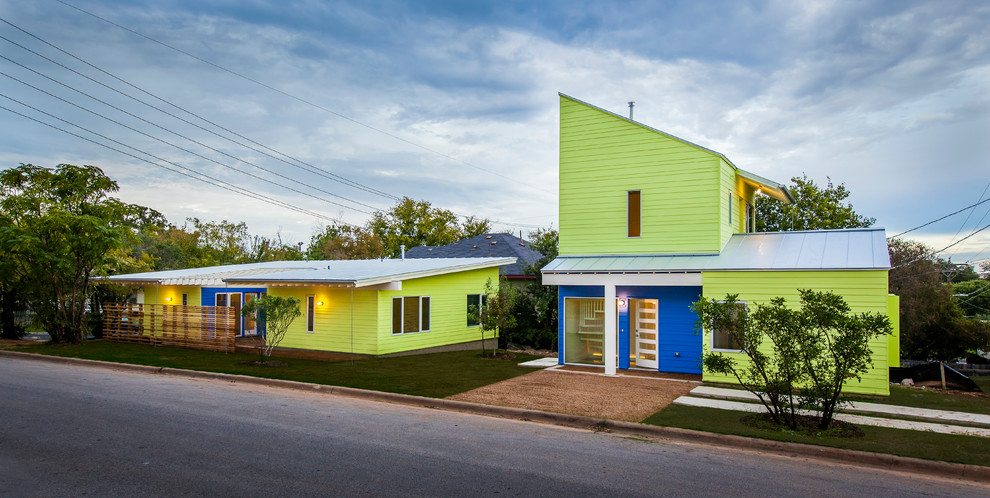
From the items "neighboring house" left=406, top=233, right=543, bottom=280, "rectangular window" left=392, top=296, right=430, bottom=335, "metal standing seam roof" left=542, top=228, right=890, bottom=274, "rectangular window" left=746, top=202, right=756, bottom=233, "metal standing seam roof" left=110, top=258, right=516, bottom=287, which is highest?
"rectangular window" left=746, top=202, right=756, bottom=233

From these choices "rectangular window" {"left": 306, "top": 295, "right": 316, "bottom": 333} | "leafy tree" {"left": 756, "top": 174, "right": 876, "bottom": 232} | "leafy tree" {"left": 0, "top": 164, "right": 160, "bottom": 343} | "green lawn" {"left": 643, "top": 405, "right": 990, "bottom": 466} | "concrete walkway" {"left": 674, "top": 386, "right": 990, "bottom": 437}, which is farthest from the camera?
"leafy tree" {"left": 756, "top": 174, "right": 876, "bottom": 232}

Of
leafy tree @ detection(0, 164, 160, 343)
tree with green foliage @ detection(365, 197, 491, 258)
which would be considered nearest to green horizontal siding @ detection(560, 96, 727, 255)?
leafy tree @ detection(0, 164, 160, 343)

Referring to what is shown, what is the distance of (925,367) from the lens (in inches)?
611

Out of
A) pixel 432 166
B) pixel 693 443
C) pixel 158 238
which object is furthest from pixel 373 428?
pixel 158 238

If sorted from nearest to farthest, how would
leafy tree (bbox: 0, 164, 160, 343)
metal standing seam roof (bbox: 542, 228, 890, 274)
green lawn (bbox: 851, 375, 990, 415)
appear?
green lawn (bbox: 851, 375, 990, 415) → metal standing seam roof (bbox: 542, 228, 890, 274) → leafy tree (bbox: 0, 164, 160, 343)

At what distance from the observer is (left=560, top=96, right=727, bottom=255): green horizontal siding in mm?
15680

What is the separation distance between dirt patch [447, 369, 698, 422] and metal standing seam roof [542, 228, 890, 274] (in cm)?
291

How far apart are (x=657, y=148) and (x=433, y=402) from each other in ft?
31.2

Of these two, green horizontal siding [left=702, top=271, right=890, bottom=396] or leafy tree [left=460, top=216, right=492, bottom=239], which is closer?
green horizontal siding [left=702, top=271, right=890, bottom=396]

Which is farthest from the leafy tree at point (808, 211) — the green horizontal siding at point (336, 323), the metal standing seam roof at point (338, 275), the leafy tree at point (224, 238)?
the leafy tree at point (224, 238)

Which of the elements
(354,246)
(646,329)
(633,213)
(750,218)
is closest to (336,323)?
(646,329)

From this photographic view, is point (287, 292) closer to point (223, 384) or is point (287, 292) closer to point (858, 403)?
point (223, 384)

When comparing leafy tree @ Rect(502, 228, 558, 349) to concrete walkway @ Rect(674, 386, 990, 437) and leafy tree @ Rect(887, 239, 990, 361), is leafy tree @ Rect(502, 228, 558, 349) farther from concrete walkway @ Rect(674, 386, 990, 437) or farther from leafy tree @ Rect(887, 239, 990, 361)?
leafy tree @ Rect(887, 239, 990, 361)

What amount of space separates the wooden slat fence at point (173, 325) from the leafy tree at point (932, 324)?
932 inches
